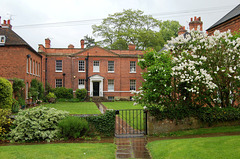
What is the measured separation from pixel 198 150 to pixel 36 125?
6.32 meters

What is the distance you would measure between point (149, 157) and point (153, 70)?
3805mm

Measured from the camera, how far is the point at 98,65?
107 ft

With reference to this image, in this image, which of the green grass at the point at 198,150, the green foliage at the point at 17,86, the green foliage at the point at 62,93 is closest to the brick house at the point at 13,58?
the green foliage at the point at 17,86

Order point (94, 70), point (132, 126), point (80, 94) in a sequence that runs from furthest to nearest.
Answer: point (94, 70), point (80, 94), point (132, 126)

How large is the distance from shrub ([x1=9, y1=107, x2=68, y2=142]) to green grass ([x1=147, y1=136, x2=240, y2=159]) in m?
4.26

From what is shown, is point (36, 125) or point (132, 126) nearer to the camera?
point (36, 125)

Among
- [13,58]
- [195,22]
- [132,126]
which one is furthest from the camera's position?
[195,22]

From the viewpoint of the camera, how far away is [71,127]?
876cm

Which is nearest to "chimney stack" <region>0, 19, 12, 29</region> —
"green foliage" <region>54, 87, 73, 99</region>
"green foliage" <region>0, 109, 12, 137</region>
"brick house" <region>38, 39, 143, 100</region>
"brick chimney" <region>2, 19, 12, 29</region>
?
"brick chimney" <region>2, 19, 12, 29</region>

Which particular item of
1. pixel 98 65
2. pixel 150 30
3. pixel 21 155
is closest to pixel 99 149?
pixel 21 155

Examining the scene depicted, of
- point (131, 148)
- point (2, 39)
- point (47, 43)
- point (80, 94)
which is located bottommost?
point (131, 148)

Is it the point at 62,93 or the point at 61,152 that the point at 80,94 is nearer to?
the point at 62,93

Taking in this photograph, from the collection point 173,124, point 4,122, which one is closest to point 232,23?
point 173,124

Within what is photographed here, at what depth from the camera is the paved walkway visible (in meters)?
6.81
